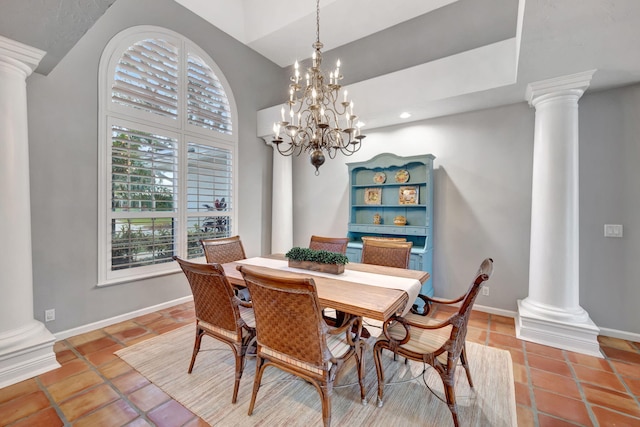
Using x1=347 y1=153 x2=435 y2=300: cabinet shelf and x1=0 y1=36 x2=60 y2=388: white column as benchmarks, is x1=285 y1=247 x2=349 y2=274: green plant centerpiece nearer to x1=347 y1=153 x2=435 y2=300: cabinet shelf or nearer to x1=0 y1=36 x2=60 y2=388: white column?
x1=347 y1=153 x2=435 y2=300: cabinet shelf

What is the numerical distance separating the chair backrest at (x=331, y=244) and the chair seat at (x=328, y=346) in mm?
1468

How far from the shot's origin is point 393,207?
13.3 feet

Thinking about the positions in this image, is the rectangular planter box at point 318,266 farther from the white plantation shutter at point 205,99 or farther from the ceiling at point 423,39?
the white plantation shutter at point 205,99

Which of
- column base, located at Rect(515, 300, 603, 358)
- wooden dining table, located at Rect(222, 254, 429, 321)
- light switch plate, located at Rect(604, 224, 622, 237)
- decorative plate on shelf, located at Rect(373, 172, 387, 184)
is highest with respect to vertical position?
decorative plate on shelf, located at Rect(373, 172, 387, 184)

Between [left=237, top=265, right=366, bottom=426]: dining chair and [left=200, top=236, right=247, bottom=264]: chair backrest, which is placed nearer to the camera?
[left=237, top=265, right=366, bottom=426]: dining chair

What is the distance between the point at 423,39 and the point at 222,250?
393 centimetres

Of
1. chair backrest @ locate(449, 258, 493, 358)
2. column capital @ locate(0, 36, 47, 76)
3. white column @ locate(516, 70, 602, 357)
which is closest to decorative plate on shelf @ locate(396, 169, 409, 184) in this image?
white column @ locate(516, 70, 602, 357)

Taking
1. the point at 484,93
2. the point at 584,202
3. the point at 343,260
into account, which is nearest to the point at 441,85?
the point at 484,93

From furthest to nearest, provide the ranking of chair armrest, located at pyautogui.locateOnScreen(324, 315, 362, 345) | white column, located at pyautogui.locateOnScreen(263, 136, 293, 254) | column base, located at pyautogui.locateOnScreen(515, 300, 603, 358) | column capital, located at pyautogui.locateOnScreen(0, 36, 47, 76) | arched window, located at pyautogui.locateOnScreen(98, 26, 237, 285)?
white column, located at pyautogui.locateOnScreen(263, 136, 293, 254)
arched window, located at pyautogui.locateOnScreen(98, 26, 237, 285)
column base, located at pyautogui.locateOnScreen(515, 300, 603, 358)
column capital, located at pyautogui.locateOnScreen(0, 36, 47, 76)
chair armrest, located at pyautogui.locateOnScreen(324, 315, 362, 345)

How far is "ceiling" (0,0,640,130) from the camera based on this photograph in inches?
72.6

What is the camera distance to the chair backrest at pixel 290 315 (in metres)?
1.42

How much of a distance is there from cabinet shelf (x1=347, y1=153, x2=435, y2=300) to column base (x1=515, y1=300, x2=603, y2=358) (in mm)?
1044

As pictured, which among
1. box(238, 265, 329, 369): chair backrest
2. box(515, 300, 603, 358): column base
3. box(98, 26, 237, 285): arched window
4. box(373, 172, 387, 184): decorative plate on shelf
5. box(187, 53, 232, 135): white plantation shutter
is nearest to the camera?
box(238, 265, 329, 369): chair backrest

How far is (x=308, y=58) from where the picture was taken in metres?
4.85
